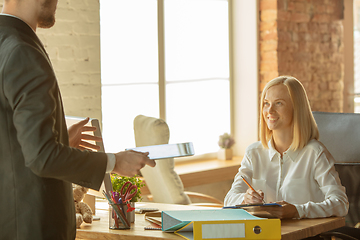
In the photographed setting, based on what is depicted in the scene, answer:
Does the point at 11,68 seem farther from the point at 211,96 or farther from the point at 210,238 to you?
the point at 211,96

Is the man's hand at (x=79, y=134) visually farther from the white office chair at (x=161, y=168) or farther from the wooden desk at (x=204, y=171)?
the wooden desk at (x=204, y=171)

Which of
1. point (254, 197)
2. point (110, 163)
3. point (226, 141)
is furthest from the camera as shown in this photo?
point (226, 141)

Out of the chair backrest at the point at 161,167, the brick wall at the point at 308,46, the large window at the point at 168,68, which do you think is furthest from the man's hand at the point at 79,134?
the brick wall at the point at 308,46

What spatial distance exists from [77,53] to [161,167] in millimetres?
951

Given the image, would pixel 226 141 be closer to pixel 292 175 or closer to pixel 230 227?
pixel 292 175

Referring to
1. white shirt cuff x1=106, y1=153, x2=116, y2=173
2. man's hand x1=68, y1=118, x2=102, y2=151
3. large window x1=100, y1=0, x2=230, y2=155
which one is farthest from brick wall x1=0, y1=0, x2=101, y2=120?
white shirt cuff x1=106, y1=153, x2=116, y2=173

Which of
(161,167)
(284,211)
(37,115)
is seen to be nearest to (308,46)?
(161,167)

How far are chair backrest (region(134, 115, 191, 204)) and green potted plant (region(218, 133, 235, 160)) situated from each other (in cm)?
141

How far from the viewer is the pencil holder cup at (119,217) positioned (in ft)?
5.75

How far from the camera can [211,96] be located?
15.4ft

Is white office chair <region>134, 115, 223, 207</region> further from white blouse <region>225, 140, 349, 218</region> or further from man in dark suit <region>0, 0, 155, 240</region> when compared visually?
man in dark suit <region>0, 0, 155, 240</region>

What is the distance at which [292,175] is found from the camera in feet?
7.44

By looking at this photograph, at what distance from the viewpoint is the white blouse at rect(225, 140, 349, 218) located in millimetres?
2195

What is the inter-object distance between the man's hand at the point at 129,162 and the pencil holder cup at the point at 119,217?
371 millimetres
